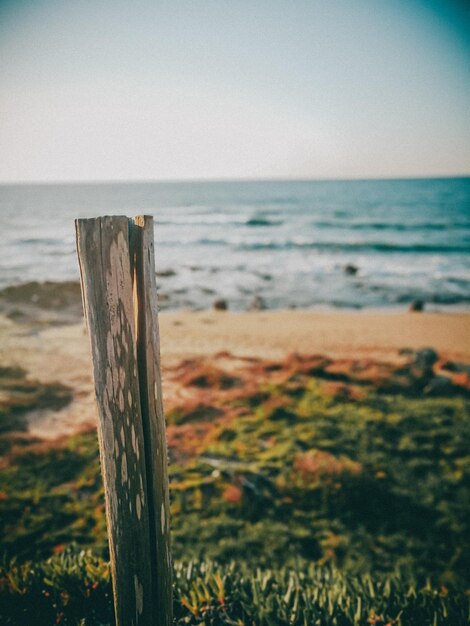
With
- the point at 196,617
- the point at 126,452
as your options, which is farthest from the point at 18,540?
the point at 126,452

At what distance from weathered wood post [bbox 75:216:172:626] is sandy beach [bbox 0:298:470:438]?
4.63 metres

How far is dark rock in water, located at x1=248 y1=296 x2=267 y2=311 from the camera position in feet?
52.5

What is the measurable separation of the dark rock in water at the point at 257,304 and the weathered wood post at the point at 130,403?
14.3 m

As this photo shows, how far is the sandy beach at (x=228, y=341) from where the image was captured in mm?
7305

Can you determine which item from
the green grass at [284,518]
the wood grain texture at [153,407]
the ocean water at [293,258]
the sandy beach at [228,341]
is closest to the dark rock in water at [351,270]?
the ocean water at [293,258]

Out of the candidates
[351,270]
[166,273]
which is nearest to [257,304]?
[166,273]

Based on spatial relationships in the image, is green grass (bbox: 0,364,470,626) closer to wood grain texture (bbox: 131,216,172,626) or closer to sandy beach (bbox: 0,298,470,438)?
wood grain texture (bbox: 131,216,172,626)

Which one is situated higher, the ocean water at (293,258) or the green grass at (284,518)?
the ocean water at (293,258)

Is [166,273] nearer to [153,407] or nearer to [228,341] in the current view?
[228,341]

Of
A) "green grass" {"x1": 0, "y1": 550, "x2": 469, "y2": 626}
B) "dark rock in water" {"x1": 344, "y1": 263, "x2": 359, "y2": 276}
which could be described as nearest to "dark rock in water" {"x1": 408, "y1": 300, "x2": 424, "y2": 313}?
"dark rock in water" {"x1": 344, "y1": 263, "x2": 359, "y2": 276}

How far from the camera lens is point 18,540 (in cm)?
368

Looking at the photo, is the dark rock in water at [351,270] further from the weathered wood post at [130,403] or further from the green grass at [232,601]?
the weathered wood post at [130,403]

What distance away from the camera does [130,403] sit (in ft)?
5.03

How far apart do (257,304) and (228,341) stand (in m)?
5.55
